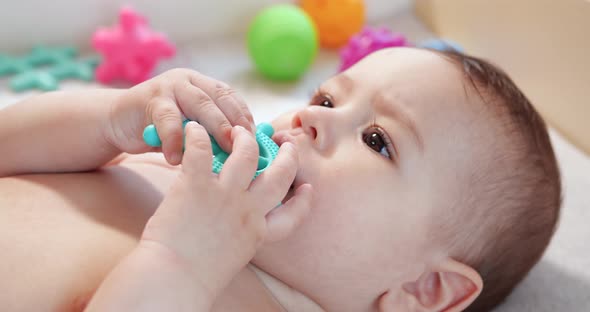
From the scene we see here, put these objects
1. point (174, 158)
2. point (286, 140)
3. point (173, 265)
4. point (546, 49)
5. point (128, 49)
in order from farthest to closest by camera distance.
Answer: point (128, 49) → point (546, 49) → point (286, 140) → point (174, 158) → point (173, 265)

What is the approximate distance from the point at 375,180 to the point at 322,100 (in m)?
0.20

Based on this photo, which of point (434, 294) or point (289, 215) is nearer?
point (289, 215)

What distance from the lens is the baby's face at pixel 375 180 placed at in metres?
0.95

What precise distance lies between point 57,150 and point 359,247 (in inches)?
20.6

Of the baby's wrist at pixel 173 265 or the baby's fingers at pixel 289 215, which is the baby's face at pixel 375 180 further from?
the baby's wrist at pixel 173 265

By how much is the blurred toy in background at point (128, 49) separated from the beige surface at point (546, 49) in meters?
0.89

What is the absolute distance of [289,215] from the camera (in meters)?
0.86

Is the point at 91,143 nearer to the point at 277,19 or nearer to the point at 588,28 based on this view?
the point at 277,19

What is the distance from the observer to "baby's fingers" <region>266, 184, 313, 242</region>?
85 cm

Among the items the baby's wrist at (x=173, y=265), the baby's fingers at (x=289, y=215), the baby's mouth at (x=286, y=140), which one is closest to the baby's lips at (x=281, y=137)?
the baby's mouth at (x=286, y=140)

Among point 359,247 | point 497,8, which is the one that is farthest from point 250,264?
point 497,8

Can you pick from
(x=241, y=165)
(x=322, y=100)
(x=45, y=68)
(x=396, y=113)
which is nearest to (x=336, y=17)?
(x=45, y=68)

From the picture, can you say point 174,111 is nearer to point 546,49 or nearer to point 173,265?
point 173,265

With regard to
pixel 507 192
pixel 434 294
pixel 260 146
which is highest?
pixel 260 146
